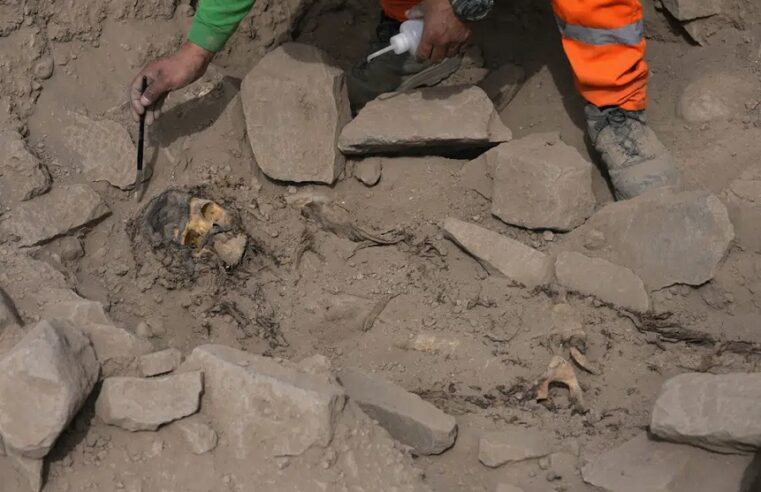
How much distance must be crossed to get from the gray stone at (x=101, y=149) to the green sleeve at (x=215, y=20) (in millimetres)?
439

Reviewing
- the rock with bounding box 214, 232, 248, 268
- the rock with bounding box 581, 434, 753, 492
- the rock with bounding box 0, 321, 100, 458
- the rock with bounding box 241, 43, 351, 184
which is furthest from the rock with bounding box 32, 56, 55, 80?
the rock with bounding box 581, 434, 753, 492

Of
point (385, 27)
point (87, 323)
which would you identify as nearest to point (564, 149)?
point (385, 27)

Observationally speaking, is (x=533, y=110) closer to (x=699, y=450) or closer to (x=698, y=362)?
(x=698, y=362)

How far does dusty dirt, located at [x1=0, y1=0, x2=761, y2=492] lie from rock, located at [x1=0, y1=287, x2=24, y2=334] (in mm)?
290

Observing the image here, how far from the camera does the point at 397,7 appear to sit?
3369 mm

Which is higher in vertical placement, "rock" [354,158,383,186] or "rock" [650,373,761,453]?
"rock" [354,158,383,186]

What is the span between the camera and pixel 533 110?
11.5ft

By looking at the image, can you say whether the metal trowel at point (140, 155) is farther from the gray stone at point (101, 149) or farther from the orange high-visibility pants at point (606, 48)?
the orange high-visibility pants at point (606, 48)

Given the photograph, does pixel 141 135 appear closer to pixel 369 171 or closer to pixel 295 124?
pixel 295 124

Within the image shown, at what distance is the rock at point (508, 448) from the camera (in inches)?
88.0

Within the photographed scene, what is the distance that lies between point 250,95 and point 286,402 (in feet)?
4.45

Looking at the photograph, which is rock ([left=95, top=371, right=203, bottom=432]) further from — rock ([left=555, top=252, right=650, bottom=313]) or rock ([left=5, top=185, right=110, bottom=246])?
rock ([left=555, top=252, right=650, bottom=313])

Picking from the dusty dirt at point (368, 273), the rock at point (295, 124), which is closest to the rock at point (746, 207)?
the dusty dirt at point (368, 273)

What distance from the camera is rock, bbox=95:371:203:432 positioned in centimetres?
211
